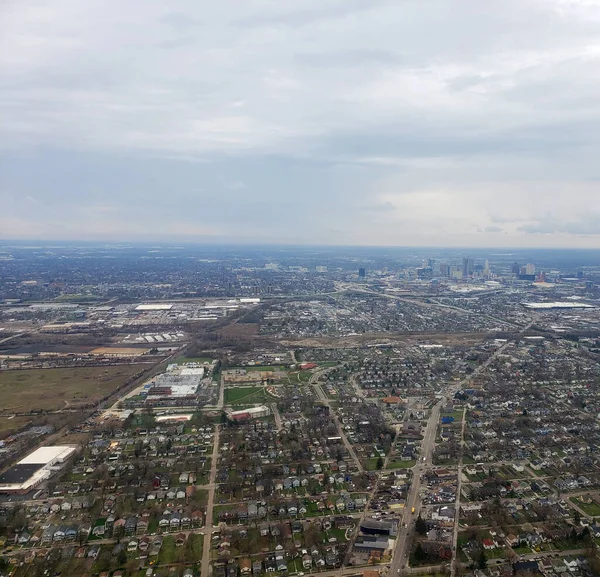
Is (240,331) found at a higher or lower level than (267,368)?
higher

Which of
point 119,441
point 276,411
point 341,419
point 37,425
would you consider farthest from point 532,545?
point 37,425

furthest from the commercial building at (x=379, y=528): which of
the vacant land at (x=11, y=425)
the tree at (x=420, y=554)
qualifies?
the vacant land at (x=11, y=425)

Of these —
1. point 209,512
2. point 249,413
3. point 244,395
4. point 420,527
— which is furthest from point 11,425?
point 420,527

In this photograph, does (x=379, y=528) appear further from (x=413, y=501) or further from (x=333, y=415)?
(x=333, y=415)

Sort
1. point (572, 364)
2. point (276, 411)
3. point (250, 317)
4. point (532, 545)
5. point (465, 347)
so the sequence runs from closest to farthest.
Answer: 1. point (532, 545)
2. point (276, 411)
3. point (572, 364)
4. point (465, 347)
5. point (250, 317)

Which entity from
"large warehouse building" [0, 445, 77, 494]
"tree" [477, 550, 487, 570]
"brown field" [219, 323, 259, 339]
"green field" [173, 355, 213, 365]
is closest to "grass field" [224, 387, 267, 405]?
"green field" [173, 355, 213, 365]

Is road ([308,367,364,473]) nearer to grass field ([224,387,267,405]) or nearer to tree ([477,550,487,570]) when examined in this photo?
grass field ([224,387,267,405])

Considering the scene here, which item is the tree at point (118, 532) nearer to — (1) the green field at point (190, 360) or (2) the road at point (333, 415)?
(2) the road at point (333, 415)

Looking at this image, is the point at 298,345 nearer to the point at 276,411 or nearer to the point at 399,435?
the point at 276,411
